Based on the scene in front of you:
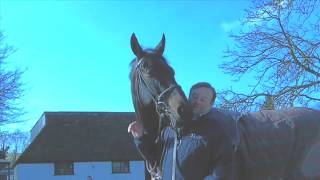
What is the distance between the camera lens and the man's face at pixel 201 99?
13.1 ft

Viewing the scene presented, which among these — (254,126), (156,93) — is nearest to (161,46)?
(156,93)

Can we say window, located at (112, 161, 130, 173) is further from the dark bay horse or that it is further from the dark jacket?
the dark jacket

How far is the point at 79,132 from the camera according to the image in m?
47.4

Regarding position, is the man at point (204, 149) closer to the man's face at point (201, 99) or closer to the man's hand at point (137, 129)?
the man's face at point (201, 99)

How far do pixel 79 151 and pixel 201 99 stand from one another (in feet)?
137

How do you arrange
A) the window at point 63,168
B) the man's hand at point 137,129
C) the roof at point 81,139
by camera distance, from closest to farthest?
the man's hand at point 137,129
the window at point 63,168
the roof at point 81,139

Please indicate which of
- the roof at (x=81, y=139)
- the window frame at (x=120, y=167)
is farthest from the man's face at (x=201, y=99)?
the window frame at (x=120, y=167)

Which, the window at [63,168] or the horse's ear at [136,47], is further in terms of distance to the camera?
the window at [63,168]

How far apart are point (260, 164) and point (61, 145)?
→ 42471mm

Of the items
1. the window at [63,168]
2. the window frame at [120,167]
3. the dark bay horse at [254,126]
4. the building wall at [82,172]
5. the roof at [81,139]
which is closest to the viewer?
the dark bay horse at [254,126]

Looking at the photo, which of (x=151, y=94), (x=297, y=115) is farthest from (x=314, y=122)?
(x=151, y=94)

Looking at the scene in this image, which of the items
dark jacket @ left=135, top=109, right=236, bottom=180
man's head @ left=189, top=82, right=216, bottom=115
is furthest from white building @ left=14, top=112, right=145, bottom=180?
dark jacket @ left=135, top=109, right=236, bottom=180

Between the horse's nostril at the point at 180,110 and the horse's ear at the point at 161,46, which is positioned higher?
the horse's ear at the point at 161,46

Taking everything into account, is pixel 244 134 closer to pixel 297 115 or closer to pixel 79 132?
pixel 297 115
